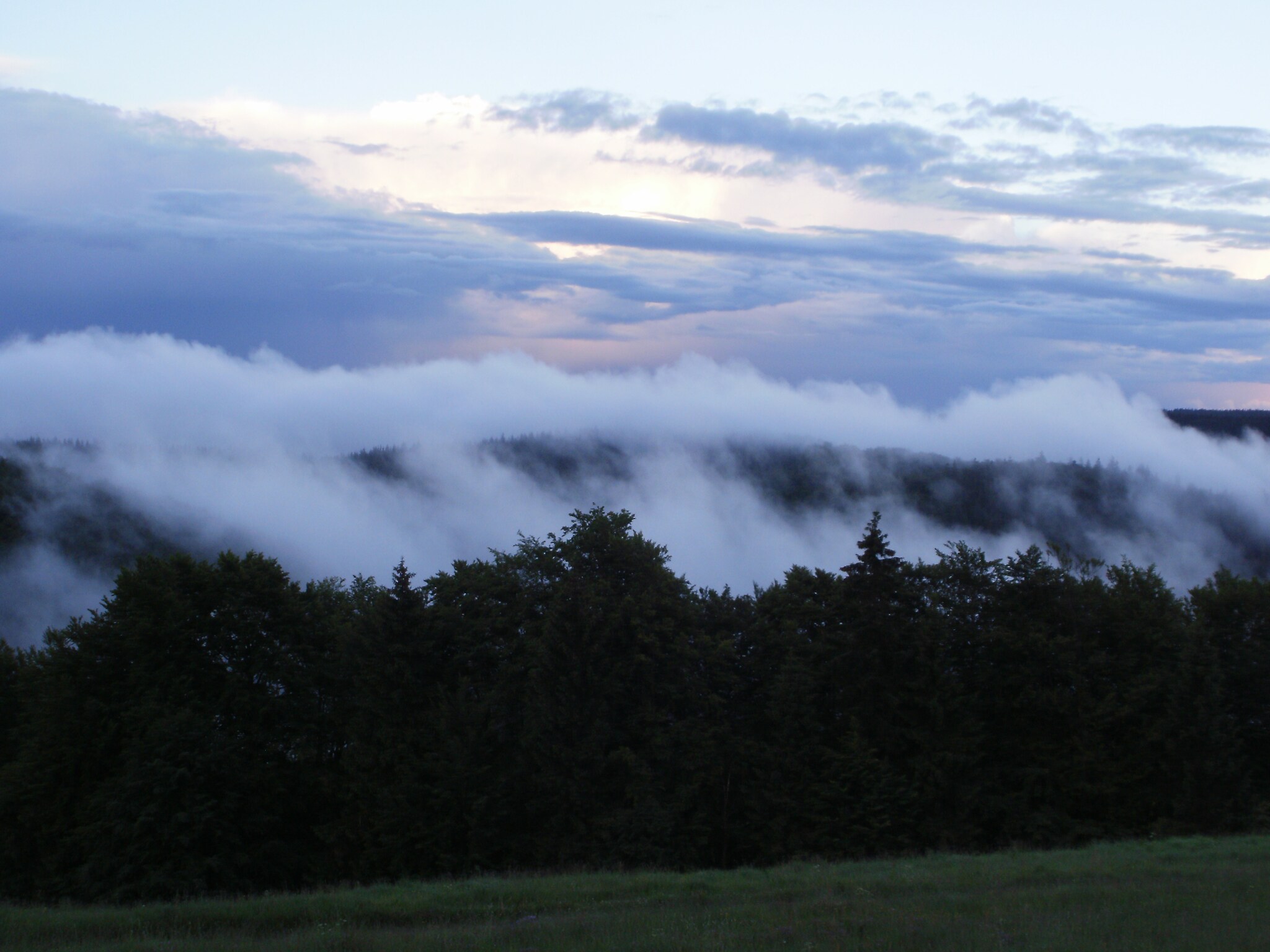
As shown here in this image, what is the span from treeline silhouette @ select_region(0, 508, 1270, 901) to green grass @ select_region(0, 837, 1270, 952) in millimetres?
10139

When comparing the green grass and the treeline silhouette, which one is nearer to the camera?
the green grass

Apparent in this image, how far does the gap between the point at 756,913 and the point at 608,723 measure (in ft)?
52.8

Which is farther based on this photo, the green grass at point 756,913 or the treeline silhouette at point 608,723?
the treeline silhouette at point 608,723

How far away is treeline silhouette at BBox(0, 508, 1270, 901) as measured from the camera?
27.6 metres

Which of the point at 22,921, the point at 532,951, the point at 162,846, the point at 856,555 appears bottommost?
the point at 162,846

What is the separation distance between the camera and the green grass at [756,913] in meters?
11.3

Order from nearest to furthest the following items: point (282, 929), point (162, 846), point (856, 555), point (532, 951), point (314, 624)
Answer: point (532, 951) < point (282, 929) < point (162, 846) < point (856, 555) < point (314, 624)

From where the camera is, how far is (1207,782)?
28.0 meters

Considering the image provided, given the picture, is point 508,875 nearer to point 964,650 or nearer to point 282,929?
point 282,929

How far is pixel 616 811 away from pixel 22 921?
16364mm

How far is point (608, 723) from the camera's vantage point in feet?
95.0

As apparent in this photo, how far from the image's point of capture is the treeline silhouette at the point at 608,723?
27594 millimetres

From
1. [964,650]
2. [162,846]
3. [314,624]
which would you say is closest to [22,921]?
[162,846]

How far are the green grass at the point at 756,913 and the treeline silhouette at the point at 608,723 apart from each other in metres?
10.1
